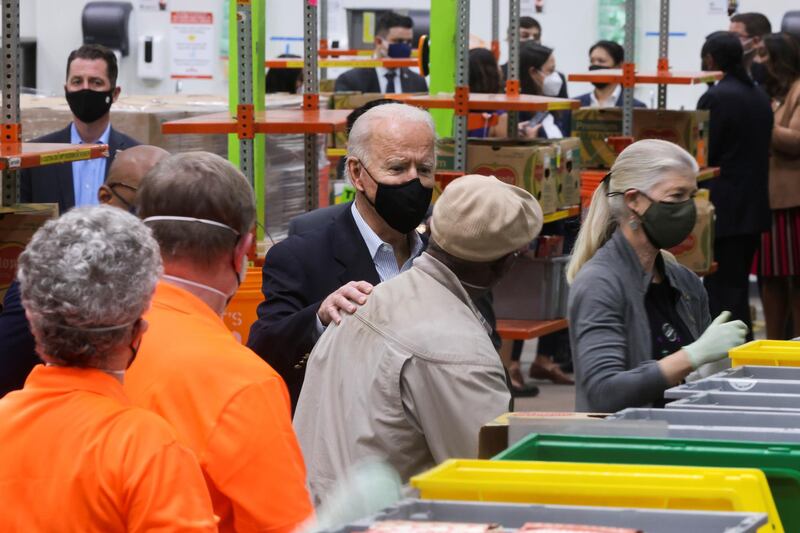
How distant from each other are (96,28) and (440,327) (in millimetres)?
11664

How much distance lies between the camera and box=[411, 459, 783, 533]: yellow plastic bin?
1727 mm

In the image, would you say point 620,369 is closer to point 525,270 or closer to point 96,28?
point 525,270

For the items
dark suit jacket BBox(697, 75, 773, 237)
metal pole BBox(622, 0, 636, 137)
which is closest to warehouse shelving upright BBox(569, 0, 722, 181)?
metal pole BBox(622, 0, 636, 137)

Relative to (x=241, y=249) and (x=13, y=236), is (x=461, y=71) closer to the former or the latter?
(x=13, y=236)

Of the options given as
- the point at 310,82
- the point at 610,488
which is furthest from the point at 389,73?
the point at 610,488

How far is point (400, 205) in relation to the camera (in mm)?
3568

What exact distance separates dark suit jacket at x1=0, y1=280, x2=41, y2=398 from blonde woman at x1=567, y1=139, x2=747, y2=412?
51.3 inches

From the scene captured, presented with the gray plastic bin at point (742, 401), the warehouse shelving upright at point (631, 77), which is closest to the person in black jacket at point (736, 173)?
the warehouse shelving upright at point (631, 77)

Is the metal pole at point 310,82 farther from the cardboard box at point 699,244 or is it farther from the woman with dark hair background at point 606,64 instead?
the woman with dark hair background at point 606,64

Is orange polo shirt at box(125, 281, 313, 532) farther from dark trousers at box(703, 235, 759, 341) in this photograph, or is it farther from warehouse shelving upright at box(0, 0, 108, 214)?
dark trousers at box(703, 235, 759, 341)

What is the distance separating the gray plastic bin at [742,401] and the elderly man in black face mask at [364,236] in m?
1.05

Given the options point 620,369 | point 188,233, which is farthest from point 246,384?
point 620,369

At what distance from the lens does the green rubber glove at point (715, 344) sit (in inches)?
120

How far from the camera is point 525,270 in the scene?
6.37m
